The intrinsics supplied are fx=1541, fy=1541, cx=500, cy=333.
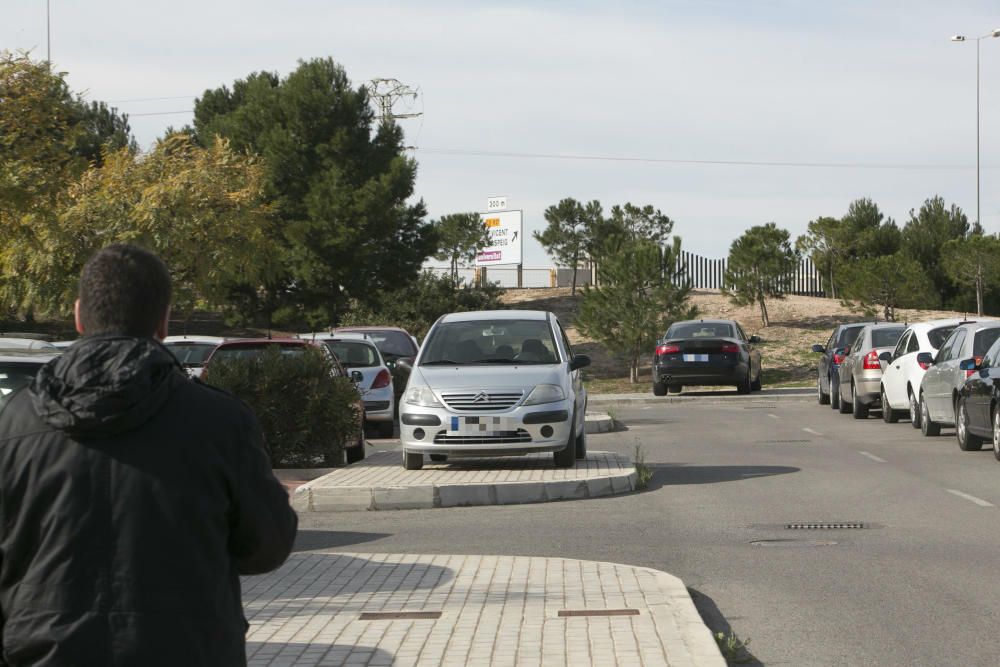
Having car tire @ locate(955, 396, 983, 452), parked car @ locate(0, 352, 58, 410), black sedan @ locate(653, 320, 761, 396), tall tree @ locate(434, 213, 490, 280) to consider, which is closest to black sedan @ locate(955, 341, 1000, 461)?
car tire @ locate(955, 396, 983, 452)

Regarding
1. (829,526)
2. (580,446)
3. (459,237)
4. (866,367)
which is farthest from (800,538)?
(459,237)

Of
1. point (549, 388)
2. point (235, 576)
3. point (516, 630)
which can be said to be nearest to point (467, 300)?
point (549, 388)

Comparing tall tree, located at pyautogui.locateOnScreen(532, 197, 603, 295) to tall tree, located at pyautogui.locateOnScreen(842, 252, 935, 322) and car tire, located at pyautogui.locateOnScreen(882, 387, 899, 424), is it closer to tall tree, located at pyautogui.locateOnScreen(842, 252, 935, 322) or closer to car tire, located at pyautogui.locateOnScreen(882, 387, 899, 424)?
tall tree, located at pyautogui.locateOnScreen(842, 252, 935, 322)

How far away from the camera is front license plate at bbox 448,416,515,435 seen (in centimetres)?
1594

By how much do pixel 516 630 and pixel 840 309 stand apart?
52862 millimetres

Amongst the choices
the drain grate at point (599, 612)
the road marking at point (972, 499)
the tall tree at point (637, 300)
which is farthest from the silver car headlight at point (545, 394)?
the tall tree at point (637, 300)

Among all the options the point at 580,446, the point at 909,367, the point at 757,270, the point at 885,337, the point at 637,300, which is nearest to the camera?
the point at 580,446

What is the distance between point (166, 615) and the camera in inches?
133

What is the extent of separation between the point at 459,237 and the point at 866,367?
143 ft

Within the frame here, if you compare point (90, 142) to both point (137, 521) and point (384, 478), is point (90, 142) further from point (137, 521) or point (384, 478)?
point (137, 521)

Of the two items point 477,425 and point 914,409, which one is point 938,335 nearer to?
point 914,409

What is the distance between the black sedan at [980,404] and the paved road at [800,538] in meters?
0.27

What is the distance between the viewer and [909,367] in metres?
Answer: 23.5

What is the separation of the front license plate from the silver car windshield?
1.15 m
